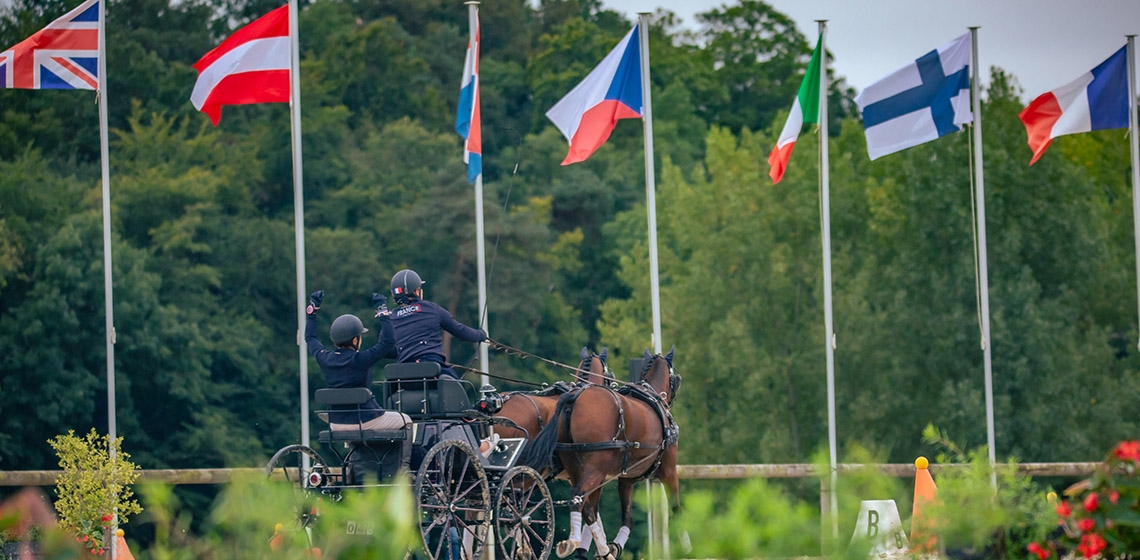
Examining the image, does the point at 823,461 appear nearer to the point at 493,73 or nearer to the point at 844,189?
the point at 844,189

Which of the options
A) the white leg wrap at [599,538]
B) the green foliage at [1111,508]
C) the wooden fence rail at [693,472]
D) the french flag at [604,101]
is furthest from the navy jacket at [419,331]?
the green foliage at [1111,508]

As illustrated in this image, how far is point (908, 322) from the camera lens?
30.5 metres

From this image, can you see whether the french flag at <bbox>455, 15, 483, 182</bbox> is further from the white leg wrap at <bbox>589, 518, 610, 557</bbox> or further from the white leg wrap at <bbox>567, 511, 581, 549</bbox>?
the white leg wrap at <bbox>567, 511, 581, 549</bbox>

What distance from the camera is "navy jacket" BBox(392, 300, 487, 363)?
29.6 feet

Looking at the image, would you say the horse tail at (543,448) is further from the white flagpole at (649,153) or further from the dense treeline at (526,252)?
the dense treeline at (526,252)

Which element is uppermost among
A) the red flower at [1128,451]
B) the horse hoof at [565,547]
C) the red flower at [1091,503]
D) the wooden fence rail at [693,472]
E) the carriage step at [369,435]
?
the red flower at [1128,451]

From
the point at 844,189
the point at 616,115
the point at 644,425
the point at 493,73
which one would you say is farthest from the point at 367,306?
the point at 644,425

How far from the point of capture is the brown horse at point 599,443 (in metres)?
9.30

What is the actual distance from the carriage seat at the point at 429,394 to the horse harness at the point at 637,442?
38.5 inches

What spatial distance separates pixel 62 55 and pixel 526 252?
20276 millimetres

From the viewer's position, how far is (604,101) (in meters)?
13.7

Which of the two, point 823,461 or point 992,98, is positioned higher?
point 992,98

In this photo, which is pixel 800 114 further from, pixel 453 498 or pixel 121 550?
pixel 121 550

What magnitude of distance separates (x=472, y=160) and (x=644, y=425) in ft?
14.1
